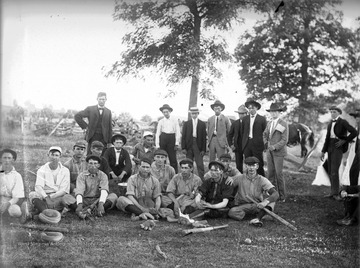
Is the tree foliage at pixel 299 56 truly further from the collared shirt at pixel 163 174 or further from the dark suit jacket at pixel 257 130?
the collared shirt at pixel 163 174

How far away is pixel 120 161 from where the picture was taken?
6.43m

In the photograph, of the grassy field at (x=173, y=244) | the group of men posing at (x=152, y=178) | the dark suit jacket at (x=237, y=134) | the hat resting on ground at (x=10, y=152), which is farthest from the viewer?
the dark suit jacket at (x=237, y=134)

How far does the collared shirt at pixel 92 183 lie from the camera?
5.39 meters

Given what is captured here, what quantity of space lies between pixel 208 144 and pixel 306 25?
106 inches

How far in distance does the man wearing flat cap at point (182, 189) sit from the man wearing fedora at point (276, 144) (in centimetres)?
150

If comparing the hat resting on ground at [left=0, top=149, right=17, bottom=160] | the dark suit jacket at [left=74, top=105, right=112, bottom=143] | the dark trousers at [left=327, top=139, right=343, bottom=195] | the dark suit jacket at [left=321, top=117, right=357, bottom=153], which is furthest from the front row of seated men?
the dark suit jacket at [left=321, top=117, right=357, bottom=153]

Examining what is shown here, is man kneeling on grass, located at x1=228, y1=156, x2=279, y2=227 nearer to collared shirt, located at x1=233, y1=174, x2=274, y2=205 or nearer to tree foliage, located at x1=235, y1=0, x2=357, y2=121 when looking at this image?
collared shirt, located at x1=233, y1=174, x2=274, y2=205

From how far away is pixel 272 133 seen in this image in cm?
647

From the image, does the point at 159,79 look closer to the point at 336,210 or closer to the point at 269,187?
the point at 269,187

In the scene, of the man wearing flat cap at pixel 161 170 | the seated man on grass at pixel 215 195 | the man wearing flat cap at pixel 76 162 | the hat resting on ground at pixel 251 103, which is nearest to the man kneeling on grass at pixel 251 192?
the seated man on grass at pixel 215 195

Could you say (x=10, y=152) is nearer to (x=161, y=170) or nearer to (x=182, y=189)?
(x=161, y=170)

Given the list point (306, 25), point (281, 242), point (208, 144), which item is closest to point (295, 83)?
point (306, 25)

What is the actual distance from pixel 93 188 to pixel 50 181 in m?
0.60

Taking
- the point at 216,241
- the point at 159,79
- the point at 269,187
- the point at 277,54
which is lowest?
the point at 216,241
